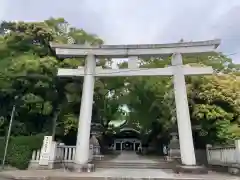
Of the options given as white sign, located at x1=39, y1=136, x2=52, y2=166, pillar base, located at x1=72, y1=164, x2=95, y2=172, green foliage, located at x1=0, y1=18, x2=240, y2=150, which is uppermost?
green foliage, located at x1=0, y1=18, x2=240, y2=150

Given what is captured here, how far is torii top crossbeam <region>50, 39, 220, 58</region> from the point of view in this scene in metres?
9.39

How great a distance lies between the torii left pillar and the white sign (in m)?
1.51

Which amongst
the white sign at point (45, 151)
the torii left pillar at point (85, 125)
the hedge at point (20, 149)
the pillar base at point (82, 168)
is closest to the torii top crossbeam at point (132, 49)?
the torii left pillar at point (85, 125)

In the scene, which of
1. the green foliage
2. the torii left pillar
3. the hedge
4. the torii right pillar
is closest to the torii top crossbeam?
the torii right pillar

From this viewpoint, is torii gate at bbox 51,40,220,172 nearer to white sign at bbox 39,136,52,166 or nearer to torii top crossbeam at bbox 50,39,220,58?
torii top crossbeam at bbox 50,39,220,58

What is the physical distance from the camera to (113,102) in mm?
19938

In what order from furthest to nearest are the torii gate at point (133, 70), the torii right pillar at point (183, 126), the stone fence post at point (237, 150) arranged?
1. the torii gate at point (133, 70)
2. the torii right pillar at point (183, 126)
3. the stone fence post at point (237, 150)

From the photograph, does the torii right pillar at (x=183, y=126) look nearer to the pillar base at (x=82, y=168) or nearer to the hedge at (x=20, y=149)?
the pillar base at (x=82, y=168)

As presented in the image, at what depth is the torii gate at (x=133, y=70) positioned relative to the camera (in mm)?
8636

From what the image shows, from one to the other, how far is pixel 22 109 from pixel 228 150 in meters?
9.28

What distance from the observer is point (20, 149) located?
30.9ft

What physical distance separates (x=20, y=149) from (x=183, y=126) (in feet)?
22.4

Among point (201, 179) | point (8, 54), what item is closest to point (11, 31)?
point (8, 54)

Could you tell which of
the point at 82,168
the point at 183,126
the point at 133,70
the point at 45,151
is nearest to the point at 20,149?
the point at 45,151
